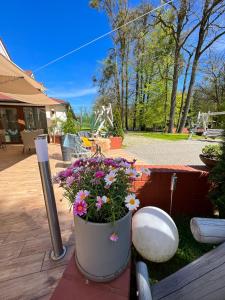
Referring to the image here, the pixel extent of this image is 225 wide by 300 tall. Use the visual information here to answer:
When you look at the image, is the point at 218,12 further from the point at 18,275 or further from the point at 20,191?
the point at 18,275

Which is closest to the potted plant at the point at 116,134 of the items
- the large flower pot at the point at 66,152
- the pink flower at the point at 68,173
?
the large flower pot at the point at 66,152

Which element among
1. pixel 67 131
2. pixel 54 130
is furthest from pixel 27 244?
pixel 54 130

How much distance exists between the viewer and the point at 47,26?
34.7 feet

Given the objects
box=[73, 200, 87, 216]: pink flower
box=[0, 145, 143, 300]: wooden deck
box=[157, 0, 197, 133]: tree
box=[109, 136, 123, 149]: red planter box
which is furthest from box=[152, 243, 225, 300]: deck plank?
box=[157, 0, 197, 133]: tree

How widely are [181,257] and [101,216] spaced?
155cm

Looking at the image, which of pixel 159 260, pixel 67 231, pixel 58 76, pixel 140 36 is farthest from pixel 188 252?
pixel 58 76

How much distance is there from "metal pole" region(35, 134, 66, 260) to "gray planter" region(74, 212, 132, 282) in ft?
1.34

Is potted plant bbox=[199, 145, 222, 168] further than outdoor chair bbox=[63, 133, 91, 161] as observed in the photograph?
No

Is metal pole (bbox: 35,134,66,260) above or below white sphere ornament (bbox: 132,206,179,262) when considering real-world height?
above

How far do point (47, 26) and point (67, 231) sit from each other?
41.6 ft

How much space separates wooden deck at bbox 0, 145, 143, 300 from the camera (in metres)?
1.43

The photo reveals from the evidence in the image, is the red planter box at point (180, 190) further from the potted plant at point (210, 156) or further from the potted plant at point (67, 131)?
the potted plant at point (67, 131)

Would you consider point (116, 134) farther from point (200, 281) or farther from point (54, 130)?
point (200, 281)

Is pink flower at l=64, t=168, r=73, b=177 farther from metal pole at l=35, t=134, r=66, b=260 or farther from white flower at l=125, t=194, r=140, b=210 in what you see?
white flower at l=125, t=194, r=140, b=210
